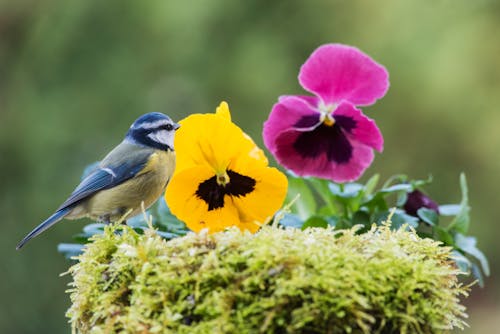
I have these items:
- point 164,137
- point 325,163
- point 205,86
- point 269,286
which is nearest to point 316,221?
point 325,163

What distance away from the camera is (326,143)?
1.48 metres

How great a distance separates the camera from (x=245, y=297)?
97 cm

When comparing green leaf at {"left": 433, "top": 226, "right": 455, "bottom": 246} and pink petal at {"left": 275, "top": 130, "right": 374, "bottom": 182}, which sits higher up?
pink petal at {"left": 275, "top": 130, "right": 374, "bottom": 182}

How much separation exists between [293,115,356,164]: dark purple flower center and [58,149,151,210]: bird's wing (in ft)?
1.11

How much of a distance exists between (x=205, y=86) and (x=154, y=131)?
3.04 m

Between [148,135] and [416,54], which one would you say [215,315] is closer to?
[148,135]

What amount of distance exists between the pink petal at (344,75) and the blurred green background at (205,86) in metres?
2.88

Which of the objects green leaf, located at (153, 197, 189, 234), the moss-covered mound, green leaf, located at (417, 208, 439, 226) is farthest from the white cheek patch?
green leaf, located at (417, 208, 439, 226)

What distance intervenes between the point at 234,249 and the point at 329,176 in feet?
1.62

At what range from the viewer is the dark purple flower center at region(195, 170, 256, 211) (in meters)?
1.35

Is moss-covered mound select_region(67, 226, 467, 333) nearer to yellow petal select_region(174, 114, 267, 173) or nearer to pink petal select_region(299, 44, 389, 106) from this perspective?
yellow petal select_region(174, 114, 267, 173)

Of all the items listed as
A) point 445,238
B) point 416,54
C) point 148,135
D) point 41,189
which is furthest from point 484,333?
point 148,135

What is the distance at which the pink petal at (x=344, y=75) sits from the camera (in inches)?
55.4

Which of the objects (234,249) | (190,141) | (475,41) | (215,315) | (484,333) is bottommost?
(215,315)
